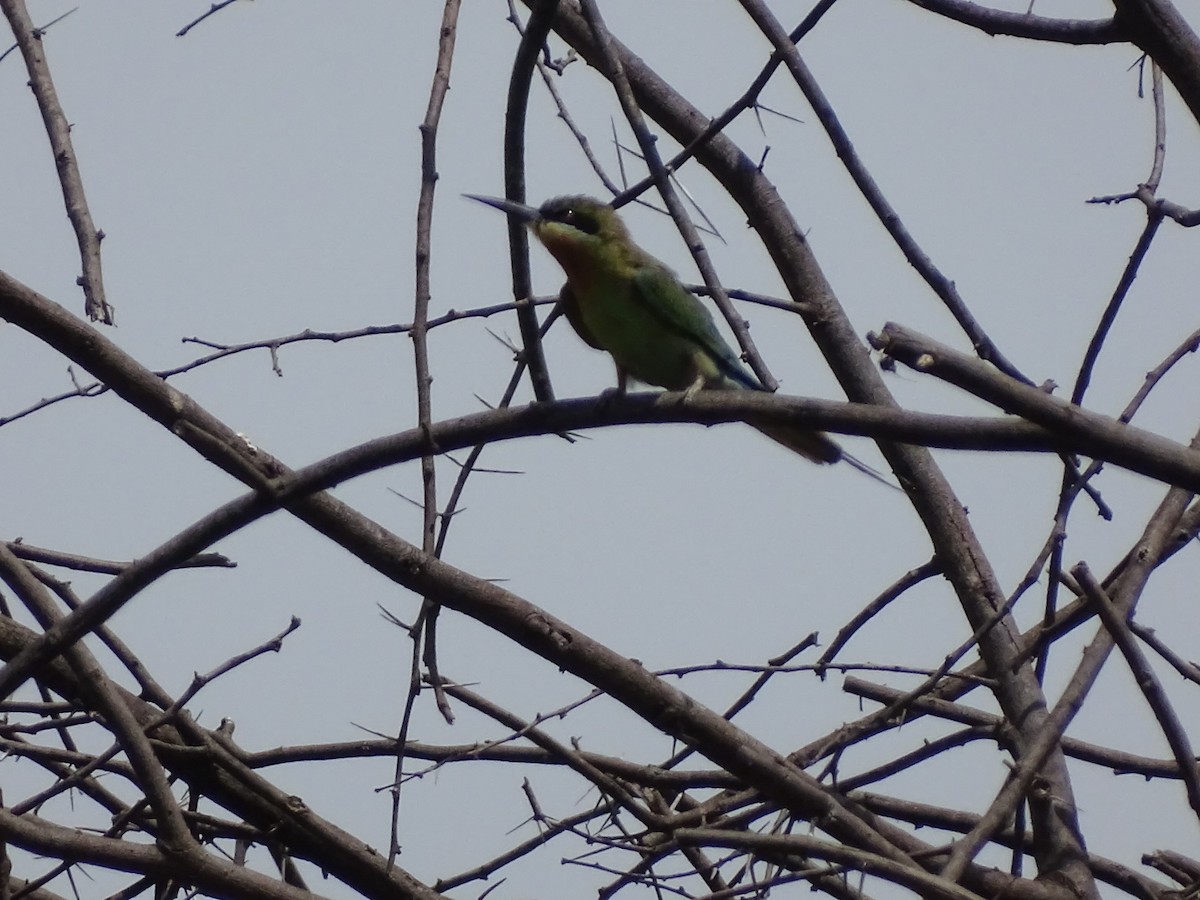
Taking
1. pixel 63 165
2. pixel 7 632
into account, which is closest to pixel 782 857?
pixel 7 632

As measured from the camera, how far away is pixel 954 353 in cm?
204

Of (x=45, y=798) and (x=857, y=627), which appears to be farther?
(x=857, y=627)

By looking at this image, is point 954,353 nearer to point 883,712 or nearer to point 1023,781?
point 1023,781

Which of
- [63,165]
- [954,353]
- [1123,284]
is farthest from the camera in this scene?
[63,165]

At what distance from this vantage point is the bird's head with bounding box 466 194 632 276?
4.50 m

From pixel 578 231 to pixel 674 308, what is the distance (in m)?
0.45

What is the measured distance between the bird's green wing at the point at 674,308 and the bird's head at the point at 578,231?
142mm

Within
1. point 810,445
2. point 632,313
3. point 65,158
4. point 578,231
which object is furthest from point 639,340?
point 65,158

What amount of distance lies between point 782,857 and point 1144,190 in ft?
5.67

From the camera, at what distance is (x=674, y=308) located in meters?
4.42

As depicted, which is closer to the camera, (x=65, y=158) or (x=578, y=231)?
(x=65, y=158)

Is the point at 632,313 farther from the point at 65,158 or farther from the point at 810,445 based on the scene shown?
the point at 65,158

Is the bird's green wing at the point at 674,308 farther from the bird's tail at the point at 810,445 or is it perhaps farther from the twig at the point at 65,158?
the twig at the point at 65,158

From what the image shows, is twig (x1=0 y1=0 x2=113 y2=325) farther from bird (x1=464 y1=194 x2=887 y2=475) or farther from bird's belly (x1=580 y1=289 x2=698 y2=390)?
bird's belly (x1=580 y1=289 x2=698 y2=390)
